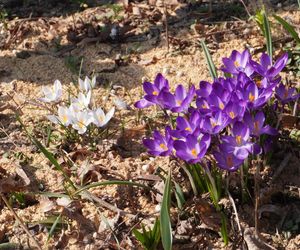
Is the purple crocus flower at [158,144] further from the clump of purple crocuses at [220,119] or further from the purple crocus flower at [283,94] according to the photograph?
the purple crocus flower at [283,94]

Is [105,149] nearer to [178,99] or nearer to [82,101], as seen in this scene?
[82,101]

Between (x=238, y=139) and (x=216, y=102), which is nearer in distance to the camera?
(x=238, y=139)

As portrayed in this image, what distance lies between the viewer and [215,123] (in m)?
2.49

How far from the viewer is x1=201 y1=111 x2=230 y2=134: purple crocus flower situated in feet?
8.03

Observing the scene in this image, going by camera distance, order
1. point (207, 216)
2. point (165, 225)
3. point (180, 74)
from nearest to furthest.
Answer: point (165, 225) → point (207, 216) → point (180, 74)

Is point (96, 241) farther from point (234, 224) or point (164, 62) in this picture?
point (164, 62)

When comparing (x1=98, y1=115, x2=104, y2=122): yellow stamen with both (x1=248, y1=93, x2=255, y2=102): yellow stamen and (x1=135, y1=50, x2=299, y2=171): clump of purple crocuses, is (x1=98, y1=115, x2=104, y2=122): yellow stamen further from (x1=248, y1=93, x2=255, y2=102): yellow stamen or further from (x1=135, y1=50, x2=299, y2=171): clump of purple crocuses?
(x1=248, y1=93, x2=255, y2=102): yellow stamen

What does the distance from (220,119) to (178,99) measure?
28 cm

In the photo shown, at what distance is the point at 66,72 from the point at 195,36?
2.89ft

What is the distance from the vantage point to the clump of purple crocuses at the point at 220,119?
2420mm

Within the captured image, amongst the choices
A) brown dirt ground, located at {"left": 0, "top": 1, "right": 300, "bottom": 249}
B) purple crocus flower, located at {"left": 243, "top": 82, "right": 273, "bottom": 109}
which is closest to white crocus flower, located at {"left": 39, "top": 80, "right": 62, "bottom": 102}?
brown dirt ground, located at {"left": 0, "top": 1, "right": 300, "bottom": 249}

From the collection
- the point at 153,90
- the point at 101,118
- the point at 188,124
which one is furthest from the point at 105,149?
the point at 188,124

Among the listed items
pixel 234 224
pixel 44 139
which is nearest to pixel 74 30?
pixel 44 139

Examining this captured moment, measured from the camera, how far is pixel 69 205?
2.82 metres
